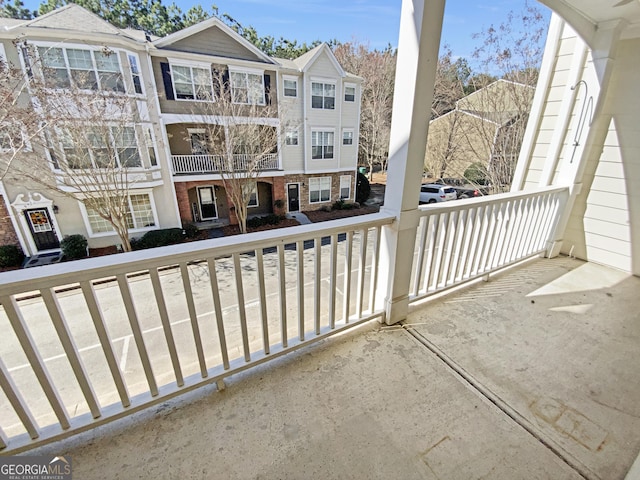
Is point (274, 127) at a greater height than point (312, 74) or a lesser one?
lesser

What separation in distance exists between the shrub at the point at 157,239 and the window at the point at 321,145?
5249mm

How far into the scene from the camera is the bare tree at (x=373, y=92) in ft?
12.1

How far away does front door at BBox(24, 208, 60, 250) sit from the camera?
6.26 metres

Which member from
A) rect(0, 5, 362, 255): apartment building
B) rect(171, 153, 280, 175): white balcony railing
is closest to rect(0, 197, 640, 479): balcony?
rect(0, 5, 362, 255): apartment building

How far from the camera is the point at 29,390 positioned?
3211 mm

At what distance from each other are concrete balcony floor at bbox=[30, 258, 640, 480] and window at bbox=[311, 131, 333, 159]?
8666mm

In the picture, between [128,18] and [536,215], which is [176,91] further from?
[536,215]

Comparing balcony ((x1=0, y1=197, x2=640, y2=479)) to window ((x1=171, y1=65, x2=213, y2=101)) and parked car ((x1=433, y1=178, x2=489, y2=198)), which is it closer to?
parked car ((x1=433, y1=178, x2=489, y2=198))

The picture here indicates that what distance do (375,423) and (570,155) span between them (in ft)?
10.6

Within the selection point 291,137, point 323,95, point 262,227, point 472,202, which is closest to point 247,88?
point 291,137

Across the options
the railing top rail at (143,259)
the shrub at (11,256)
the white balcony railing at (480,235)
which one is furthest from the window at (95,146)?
the white balcony railing at (480,235)

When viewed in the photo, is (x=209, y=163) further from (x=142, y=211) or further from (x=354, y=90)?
(x=354, y=90)

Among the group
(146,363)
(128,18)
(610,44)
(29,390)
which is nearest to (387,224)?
(146,363)

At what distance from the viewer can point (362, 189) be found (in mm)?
11953
